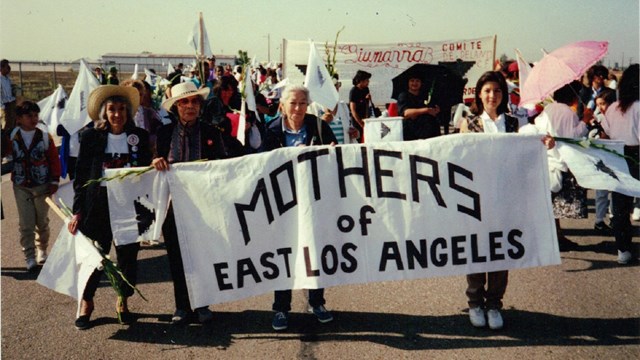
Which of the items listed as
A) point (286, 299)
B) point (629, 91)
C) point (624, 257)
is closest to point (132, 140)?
point (286, 299)

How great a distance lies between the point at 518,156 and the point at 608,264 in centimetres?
247

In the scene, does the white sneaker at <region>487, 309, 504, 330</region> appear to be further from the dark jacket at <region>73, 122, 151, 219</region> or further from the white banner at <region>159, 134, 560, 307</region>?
the dark jacket at <region>73, 122, 151, 219</region>

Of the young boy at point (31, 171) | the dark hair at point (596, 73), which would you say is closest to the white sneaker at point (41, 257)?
the young boy at point (31, 171)

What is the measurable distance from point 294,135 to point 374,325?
1586 mm

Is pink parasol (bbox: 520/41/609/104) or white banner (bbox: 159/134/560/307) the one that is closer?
white banner (bbox: 159/134/560/307)

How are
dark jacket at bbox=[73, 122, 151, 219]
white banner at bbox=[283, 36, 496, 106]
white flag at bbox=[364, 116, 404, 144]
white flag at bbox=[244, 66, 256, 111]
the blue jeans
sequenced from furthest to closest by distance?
white banner at bbox=[283, 36, 496, 106], white flag at bbox=[244, 66, 256, 111], white flag at bbox=[364, 116, 404, 144], dark jacket at bbox=[73, 122, 151, 219], the blue jeans

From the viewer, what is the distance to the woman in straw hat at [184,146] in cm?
441

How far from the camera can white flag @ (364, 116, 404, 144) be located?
18.8 feet

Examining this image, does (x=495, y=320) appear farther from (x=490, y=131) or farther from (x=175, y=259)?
(x=175, y=259)

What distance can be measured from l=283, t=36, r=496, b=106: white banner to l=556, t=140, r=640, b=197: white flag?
10.9m

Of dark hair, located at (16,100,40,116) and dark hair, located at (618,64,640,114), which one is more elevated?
dark hair, located at (16,100,40,116)

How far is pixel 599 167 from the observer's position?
4.27 m

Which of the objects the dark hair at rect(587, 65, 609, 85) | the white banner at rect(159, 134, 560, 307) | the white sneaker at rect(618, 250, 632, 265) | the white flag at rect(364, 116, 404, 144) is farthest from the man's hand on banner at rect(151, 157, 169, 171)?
the dark hair at rect(587, 65, 609, 85)

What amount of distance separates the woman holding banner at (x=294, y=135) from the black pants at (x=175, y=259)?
2.44 ft
